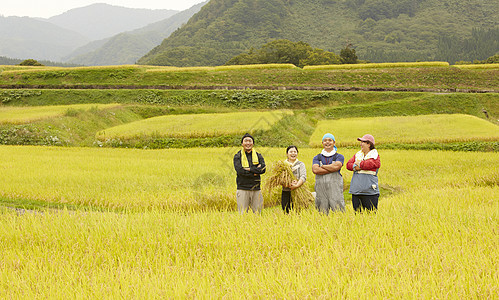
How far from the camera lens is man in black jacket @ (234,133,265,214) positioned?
6.46 m

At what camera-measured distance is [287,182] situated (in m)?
6.48

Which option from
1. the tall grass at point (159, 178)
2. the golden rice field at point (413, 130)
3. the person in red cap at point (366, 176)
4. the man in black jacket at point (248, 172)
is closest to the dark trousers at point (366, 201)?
the person in red cap at point (366, 176)

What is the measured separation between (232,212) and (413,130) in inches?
769

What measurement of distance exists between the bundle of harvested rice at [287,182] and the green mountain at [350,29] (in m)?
95.9

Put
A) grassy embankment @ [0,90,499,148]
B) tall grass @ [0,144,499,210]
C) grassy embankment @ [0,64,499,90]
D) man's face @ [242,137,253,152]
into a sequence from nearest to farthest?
man's face @ [242,137,253,152], tall grass @ [0,144,499,210], grassy embankment @ [0,90,499,148], grassy embankment @ [0,64,499,90]

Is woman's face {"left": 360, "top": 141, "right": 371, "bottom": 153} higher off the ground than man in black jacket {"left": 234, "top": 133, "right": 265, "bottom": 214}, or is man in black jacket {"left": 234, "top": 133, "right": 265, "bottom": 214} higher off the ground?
woman's face {"left": 360, "top": 141, "right": 371, "bottom": 153}

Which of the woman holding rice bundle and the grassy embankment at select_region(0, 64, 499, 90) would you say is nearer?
the woman holding rice bundle

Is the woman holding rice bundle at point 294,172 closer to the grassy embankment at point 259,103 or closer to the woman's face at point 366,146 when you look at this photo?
the woman's face at point 366,146

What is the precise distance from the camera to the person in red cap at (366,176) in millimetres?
6020

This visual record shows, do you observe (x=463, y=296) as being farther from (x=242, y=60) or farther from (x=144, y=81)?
(x=242, y=60)

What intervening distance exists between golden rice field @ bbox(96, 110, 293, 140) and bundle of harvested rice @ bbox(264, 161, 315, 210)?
12.4m

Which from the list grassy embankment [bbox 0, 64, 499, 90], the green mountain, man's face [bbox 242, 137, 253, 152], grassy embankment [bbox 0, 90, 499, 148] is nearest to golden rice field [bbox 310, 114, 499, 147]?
grassy embankment [bbox 0, 90, 499, 148]

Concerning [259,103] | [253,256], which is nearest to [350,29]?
[259,103]

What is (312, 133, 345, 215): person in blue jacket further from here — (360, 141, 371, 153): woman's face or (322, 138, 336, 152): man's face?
(360, 141, 371, 153): woman's face
